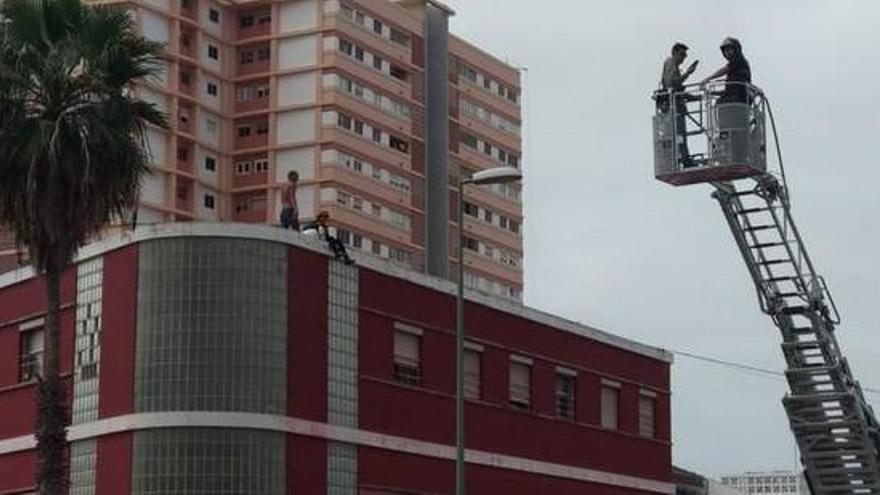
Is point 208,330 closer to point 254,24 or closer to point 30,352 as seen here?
point 30,352

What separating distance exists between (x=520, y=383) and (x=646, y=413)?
6454 mm

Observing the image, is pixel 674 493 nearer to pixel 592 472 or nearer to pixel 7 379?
pixel 592 472

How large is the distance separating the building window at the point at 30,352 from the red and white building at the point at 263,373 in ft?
0.15

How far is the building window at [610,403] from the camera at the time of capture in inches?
1789

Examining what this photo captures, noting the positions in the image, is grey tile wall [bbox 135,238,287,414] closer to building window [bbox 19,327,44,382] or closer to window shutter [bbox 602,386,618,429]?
building window [bbox 19,327,44,382]

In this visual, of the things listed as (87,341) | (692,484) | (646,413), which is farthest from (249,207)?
(87,341)

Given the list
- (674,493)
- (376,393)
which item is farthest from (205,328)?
(674,493)

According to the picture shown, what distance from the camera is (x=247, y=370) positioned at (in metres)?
34.3

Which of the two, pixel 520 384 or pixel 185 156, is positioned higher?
pixel 185 156

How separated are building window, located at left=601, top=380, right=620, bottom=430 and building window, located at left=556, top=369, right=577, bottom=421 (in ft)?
4.89

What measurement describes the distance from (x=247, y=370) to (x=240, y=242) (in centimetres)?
239

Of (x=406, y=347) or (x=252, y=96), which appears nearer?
(x=406, y=347)

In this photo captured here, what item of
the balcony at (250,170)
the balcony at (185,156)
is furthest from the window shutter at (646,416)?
the balcony at (250,170)

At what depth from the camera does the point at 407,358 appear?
3847 centimetres
